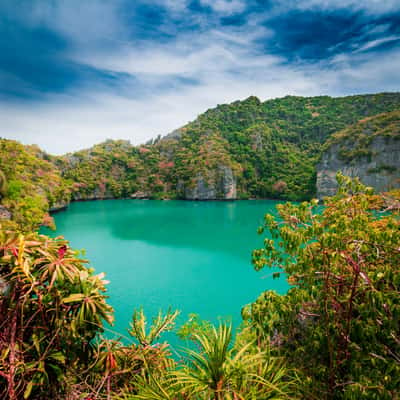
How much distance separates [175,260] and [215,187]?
27.4 meters

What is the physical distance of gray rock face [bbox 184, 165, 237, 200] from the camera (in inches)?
1625

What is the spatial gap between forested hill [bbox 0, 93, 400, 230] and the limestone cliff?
1.46m

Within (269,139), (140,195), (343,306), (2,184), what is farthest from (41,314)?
(269,139)

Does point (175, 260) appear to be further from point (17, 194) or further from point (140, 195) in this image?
point (140, 195)

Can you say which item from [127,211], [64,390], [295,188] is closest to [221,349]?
[64,390]

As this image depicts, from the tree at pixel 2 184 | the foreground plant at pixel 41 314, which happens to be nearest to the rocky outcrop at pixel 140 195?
the tree at pixel 2 184

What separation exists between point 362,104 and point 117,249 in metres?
55.7

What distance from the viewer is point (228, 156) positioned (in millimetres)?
45969

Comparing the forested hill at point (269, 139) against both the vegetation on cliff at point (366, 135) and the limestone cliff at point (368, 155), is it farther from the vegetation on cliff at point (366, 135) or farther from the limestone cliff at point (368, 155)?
the vegetation on cliff at point (366, 135)

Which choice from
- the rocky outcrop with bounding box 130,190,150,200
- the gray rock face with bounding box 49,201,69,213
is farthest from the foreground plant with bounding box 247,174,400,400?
the rocky outcrop with bounding box 130,190,150,200

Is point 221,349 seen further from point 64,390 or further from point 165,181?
point 165,181

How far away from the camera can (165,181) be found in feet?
156

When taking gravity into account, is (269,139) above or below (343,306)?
above

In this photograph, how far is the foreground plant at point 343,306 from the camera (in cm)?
206
